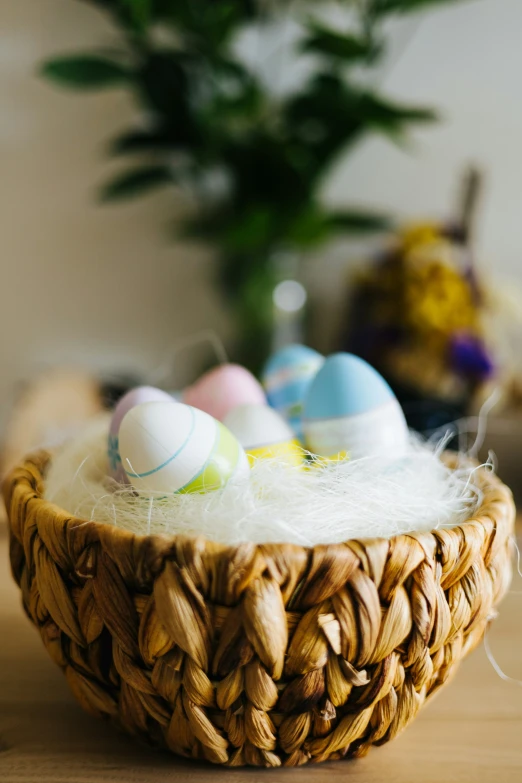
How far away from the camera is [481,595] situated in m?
0.35

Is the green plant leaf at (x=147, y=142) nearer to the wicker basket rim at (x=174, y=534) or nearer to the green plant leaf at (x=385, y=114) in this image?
the green plant leaf at (x=385, y=114)

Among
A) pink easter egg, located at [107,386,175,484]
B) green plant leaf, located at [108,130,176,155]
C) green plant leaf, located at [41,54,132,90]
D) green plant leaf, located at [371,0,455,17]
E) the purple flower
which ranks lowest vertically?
the purple flower

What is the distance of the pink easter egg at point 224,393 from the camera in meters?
0.54

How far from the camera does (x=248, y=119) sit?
1.22 meters

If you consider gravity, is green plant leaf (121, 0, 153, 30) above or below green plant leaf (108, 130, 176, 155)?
above

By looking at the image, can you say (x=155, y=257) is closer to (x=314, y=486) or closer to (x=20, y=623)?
(x=20, y=623)

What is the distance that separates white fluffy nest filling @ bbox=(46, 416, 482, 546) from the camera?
0.35 metres

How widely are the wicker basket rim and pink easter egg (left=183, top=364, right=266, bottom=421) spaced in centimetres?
13

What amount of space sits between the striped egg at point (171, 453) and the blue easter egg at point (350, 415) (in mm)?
94

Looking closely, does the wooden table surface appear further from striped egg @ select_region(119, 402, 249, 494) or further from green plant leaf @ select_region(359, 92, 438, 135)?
green plant leaf @ select_region(359, 92, 438, 135)

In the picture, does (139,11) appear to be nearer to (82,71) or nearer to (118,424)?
(82,71)

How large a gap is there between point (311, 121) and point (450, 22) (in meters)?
0.41

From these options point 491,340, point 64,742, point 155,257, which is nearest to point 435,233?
point 491,340

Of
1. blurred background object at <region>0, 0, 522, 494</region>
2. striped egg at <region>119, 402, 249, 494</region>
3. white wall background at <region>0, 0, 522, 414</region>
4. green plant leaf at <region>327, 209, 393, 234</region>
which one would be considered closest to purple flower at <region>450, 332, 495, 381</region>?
blurred background object at <region>0, 0, 522, 494</region>
